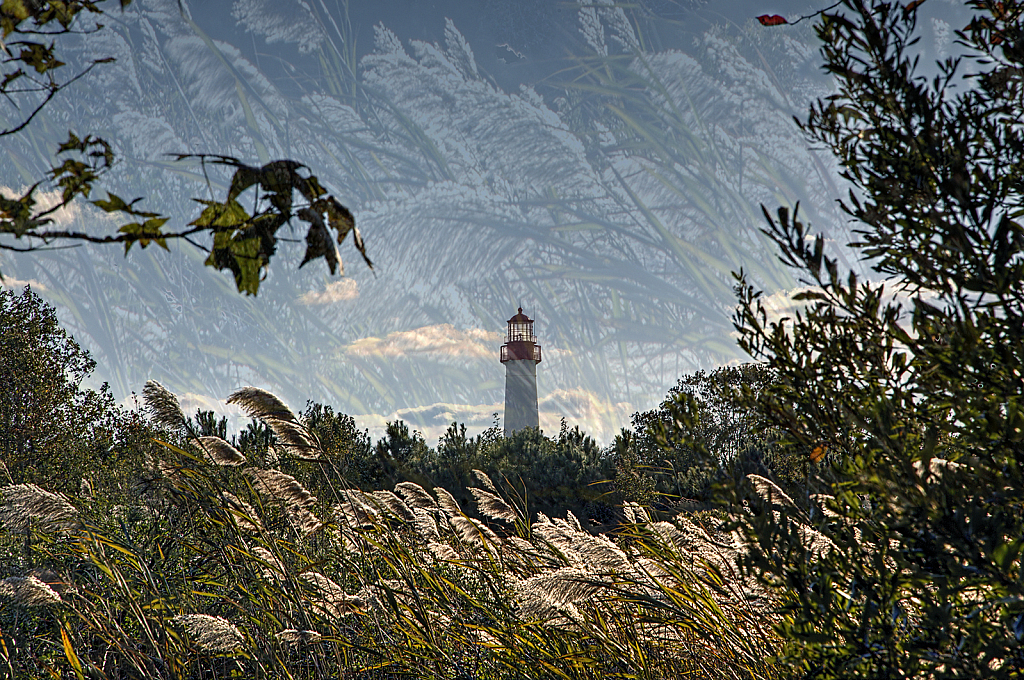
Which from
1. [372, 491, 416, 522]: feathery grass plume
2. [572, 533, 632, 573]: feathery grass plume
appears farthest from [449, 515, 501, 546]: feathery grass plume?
[572, 533, 632, 573]: feathery grass plume

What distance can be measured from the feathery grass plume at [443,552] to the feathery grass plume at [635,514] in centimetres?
98

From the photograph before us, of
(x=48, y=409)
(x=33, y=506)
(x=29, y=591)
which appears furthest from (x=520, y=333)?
(x=29, y=591)

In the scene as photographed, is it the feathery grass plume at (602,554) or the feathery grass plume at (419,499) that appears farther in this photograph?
the feathery grass plume at (419,499)

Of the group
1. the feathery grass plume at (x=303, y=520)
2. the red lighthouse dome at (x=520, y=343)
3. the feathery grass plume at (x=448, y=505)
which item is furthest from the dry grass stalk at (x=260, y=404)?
the red lighthouse dome at (x=520, y=343)

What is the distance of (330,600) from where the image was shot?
135 inches

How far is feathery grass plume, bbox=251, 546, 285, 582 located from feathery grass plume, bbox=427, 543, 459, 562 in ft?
2.60

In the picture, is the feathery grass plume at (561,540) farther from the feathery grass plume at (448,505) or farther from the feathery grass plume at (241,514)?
the feathery grass plume at (241,514)

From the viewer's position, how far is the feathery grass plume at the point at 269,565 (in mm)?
3354

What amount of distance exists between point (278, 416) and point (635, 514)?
7.05ft

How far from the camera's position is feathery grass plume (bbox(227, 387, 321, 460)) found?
11.3 feet

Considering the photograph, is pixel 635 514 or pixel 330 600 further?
pixel 635 514

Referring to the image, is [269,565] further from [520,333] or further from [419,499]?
[520,333]

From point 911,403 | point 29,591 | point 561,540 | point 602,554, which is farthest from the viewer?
point 561,540

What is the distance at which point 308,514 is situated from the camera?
3723 millimetres
